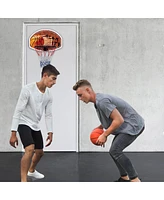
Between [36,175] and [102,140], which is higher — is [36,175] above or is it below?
below

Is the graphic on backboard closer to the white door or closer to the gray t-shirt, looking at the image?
the white door

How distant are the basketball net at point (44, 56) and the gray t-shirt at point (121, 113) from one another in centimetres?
144

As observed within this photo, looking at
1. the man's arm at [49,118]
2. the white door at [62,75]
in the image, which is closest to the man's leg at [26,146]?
the man's arm at [49,118]

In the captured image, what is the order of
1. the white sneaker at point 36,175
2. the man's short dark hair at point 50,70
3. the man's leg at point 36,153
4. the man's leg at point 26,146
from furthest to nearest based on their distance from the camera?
the man's short dark hair at point 50,70 → the white sneaker at point 36,175 → the man's leg at point 36,153 → the man's leg at point 26,146

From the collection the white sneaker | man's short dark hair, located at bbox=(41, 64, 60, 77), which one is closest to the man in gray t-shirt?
man's short dark hair, located at bbox=(41, 64, 60, 77)

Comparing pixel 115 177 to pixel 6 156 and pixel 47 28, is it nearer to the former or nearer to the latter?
pixel 6 156

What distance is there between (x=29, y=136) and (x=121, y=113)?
4.05 feet

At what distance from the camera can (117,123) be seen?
464 centimetres

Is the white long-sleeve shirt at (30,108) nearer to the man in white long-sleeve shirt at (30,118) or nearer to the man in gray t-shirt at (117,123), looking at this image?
the man in white long-sleeve shirt at (30,118)

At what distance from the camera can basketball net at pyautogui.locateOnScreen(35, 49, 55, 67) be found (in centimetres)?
578

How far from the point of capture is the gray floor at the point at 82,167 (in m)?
4.97

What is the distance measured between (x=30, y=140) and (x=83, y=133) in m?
1.62

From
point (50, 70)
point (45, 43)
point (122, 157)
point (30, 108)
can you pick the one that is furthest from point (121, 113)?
point (45, 43)

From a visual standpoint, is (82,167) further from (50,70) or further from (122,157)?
(50,70)
